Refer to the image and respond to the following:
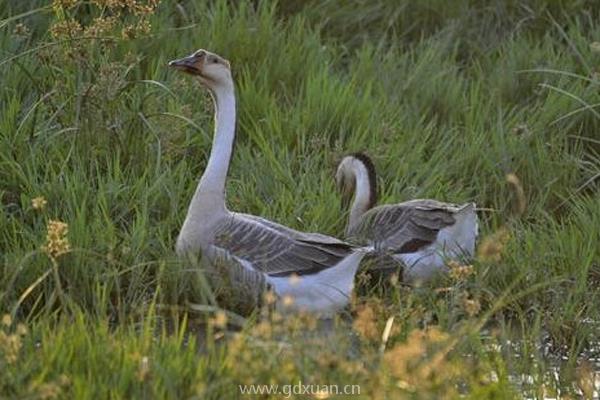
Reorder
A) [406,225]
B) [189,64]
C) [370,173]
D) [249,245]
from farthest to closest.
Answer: [370,173], [406,225], [189,64], [249,245]

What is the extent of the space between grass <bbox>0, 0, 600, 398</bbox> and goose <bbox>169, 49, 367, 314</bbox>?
18 cm

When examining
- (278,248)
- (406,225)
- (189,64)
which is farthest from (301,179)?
(189,64)

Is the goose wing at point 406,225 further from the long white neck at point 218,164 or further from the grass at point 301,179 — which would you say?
the long white neck at point 218,164

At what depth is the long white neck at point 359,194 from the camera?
8.39m

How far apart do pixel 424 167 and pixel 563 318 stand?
205 centimetres

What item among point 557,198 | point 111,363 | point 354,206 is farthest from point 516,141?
point 111,363

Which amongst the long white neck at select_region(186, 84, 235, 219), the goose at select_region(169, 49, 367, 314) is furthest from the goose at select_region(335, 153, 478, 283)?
the long white neck at select_region(186, 84, 235, 219)

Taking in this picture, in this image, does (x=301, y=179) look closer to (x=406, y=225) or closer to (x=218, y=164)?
(x=406, y=225)

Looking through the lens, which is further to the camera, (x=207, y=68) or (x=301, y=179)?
(x=301, y=179)

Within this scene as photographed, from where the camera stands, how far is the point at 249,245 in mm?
7555

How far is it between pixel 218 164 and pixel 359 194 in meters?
1.02

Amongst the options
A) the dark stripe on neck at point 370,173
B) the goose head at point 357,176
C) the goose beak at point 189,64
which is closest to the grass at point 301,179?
the goose head at point 357,176

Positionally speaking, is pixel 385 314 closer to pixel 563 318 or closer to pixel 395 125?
pixel 563 318

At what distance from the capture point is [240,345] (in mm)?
5258
